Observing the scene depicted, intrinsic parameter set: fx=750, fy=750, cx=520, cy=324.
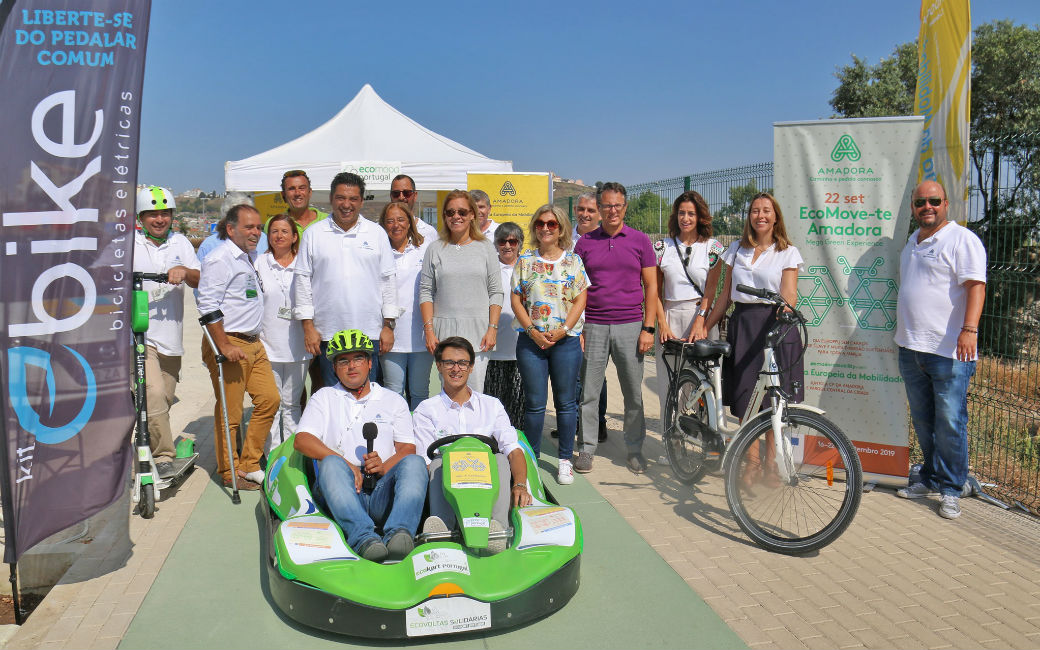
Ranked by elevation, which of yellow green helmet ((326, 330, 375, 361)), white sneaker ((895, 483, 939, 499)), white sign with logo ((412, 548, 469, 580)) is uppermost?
yellow green helmet ((326, 330, 375, 361))

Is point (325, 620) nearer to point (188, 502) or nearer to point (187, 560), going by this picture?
point (187, 560)

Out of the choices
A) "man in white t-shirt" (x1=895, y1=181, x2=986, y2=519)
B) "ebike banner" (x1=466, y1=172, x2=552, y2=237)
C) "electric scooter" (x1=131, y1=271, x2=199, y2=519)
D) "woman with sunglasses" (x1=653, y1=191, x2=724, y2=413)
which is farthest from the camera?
"ebike banner" (x1=466, y1=172, x2=552, y2=237)

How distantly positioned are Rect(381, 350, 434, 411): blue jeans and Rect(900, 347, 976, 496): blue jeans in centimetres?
344

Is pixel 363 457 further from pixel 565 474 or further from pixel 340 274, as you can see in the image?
pixel 565 474

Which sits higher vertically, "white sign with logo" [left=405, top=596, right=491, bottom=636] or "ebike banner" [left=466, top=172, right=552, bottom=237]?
"ebike banner" [left=466, top=172, right=552, bottom=237]

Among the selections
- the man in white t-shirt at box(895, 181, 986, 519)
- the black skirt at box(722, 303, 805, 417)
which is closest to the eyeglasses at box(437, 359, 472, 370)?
the black skirt at box(722, 303, 805, 417)

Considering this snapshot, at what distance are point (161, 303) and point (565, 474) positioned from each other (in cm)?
324

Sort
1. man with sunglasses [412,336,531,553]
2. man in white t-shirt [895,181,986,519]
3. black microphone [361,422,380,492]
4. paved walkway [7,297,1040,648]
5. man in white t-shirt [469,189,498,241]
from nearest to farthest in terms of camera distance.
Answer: paved walkway [7,297,1040,648] → black microphone [361,422,380,492] → man with sunglasses [412,336,531,553] → man in white t-shirt [895,181,986,519] → man in white t-shirt [469,189,498,241]

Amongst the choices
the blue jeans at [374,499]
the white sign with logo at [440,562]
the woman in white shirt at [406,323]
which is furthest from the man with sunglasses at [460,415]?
the woman in white shirt at [406,323]

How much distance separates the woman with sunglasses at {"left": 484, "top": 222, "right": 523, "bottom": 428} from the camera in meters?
6.03

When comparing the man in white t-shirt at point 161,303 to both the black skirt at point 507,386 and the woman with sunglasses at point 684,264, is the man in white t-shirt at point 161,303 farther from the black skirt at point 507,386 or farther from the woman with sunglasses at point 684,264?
the woman with sunglasses at point 684,264

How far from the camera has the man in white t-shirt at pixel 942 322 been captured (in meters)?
4.75

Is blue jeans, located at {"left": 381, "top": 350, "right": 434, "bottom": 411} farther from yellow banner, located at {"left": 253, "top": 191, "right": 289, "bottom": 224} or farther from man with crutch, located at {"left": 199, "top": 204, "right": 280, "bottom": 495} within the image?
yellow banner, located at {"left": 253, "top": 191, "right": 289, "bottom": 224}

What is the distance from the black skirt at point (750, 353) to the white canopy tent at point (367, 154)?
8719 millimetres
